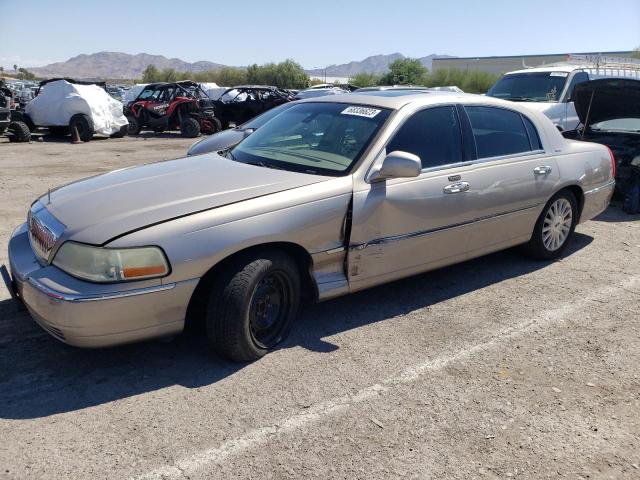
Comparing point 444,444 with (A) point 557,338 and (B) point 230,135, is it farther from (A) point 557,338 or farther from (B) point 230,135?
(B) point 230,135

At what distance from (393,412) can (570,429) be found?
0.91 meters

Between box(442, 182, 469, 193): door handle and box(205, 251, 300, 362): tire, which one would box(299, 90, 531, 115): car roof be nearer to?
box(442, 182, 469, 193): door handle

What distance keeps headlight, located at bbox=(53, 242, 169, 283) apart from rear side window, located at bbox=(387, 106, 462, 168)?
6.00 feet

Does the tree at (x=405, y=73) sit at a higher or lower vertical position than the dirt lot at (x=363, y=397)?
higher

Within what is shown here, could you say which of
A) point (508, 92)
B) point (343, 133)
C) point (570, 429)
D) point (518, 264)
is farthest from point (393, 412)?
point (508, 92)

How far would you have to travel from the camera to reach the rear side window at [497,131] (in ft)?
15.4

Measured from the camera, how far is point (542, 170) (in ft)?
16.6

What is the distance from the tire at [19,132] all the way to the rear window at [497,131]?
14851 millimetres

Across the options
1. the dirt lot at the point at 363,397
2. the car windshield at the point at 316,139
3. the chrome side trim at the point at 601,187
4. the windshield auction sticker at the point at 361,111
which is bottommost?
the dirt lot at the point at 363,397

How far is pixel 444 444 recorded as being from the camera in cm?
A: 286

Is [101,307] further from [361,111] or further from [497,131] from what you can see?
[497,131]

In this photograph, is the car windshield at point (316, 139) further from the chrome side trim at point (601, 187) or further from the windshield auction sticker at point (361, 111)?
the chrome side trim at point (601, 187)

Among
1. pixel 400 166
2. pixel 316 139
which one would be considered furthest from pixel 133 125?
pixel 400 166

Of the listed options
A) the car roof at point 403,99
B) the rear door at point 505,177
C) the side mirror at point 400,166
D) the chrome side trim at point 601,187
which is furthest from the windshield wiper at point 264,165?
the chrome side trim at point 601,187
